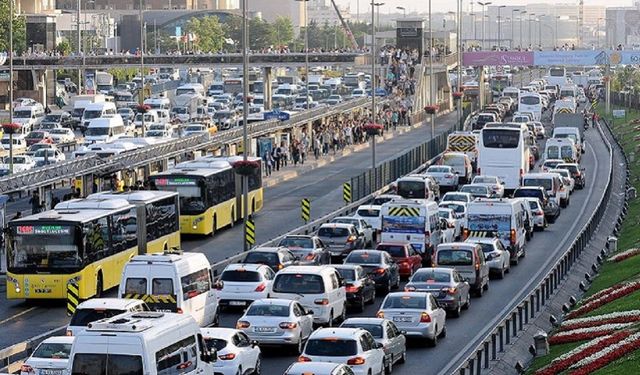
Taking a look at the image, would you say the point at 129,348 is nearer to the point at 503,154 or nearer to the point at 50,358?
the point at 50,358

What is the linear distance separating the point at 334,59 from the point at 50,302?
10266cm

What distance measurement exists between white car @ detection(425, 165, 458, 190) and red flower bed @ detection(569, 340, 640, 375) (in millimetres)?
46081

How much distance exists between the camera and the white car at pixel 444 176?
257ft

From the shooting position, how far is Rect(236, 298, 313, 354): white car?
36.7m

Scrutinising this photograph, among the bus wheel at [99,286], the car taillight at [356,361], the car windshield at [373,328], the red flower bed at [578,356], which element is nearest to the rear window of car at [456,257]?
the bus wheel at [99,286]

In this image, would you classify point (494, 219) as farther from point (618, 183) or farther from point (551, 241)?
point (618, 183)

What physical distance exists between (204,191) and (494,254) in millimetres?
12771

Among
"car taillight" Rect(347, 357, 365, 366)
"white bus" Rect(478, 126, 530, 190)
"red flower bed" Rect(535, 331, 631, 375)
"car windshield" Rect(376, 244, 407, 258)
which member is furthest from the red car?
"white bus" Rect(478, 126, 530, 190)

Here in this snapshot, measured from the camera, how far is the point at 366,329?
114 feet

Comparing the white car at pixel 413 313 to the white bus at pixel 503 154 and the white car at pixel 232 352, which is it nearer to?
the white car at pixel 232 352

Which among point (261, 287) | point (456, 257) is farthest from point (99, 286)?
point (456, 257)

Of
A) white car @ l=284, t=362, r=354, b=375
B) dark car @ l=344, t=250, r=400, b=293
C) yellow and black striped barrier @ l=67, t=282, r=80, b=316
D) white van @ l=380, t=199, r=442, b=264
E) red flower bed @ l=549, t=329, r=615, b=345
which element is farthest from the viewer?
white van @ l=380, t=199, r=442, b=264

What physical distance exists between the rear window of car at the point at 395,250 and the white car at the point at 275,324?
1312 centimetres

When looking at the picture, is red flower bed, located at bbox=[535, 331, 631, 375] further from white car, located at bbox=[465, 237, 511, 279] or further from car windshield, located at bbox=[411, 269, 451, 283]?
white car, located at bbox=[465, 237, 511, 279]
